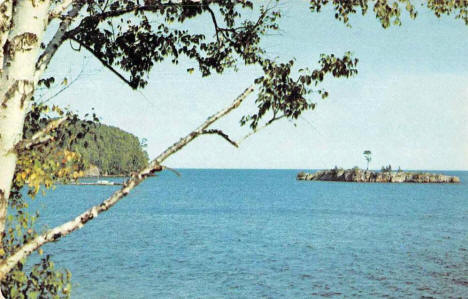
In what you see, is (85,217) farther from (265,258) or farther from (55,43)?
(265,258)

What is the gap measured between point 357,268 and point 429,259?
26.3 ft

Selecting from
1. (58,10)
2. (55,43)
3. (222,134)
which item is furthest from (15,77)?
(222,134)

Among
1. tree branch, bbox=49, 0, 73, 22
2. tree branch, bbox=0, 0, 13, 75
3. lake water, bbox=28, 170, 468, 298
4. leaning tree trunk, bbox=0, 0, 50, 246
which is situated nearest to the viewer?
leaning tree trunk, bbox=0, 0, 50, 246

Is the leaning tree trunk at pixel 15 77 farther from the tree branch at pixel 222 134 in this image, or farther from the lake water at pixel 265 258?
the lake water at pixel 265 258

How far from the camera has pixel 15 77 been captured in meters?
4.88

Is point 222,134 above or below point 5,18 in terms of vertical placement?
below

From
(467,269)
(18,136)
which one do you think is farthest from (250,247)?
(18,136)

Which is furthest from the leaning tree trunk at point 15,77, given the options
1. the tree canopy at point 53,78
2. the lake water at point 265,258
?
the lake water at point 265,258

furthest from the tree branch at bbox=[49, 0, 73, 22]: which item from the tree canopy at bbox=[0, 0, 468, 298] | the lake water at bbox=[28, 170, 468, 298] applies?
the lake water at bbox=[28, 170, 468, 298]

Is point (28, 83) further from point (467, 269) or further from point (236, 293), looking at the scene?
point (467, 269)

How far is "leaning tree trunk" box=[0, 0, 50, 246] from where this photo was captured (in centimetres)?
483

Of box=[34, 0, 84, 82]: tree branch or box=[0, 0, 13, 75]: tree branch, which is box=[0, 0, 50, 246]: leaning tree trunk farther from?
box=[34, 0, 84, 82]: tree branch

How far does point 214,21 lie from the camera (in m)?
8.34

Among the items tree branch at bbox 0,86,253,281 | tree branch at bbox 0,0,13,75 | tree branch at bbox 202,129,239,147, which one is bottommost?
tree branch at bbox 0,86,253,281
